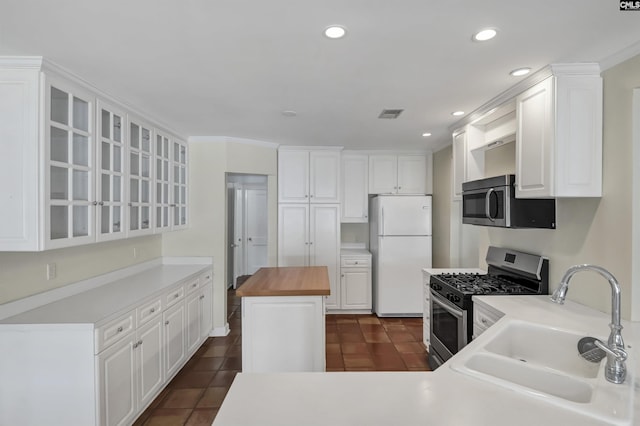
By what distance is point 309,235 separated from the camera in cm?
446

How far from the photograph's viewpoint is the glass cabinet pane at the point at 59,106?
1.94 m

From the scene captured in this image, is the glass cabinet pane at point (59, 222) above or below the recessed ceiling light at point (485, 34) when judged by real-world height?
below

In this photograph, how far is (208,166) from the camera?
388 centimetres

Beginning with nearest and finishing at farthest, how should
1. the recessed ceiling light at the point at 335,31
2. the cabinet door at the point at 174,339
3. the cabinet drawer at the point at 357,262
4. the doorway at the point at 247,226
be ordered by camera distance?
the recessed ceiling light at the point at 335,31 → the cabinet door at the point at 174,339 → the cabinet drawer at the point at 357,262 → the doorway at the point at 247,226

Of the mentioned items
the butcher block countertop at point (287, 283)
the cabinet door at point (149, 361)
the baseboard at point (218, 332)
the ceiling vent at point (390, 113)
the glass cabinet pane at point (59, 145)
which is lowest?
the baseboard at point (218, 332)

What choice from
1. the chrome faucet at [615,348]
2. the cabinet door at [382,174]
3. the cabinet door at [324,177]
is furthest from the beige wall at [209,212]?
the chrome faucet at [615,348]

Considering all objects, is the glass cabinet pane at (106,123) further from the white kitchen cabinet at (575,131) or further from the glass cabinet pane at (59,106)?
the white kitchen cabinet at (575,131)

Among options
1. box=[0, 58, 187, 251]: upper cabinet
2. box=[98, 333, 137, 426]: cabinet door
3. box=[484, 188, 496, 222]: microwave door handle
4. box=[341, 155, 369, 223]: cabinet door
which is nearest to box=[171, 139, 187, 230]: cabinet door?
box=[0, 58, 187, 251]: upper cabinet

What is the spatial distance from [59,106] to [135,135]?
2.87ft

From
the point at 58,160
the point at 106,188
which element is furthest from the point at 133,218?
the point at 58,160

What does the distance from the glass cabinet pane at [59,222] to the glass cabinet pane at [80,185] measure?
13 cm

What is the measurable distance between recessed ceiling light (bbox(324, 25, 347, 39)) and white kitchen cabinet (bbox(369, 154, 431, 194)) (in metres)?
3.23

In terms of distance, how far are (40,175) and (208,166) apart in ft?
6.84

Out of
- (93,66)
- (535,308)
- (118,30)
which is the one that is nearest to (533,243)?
(535,308)
